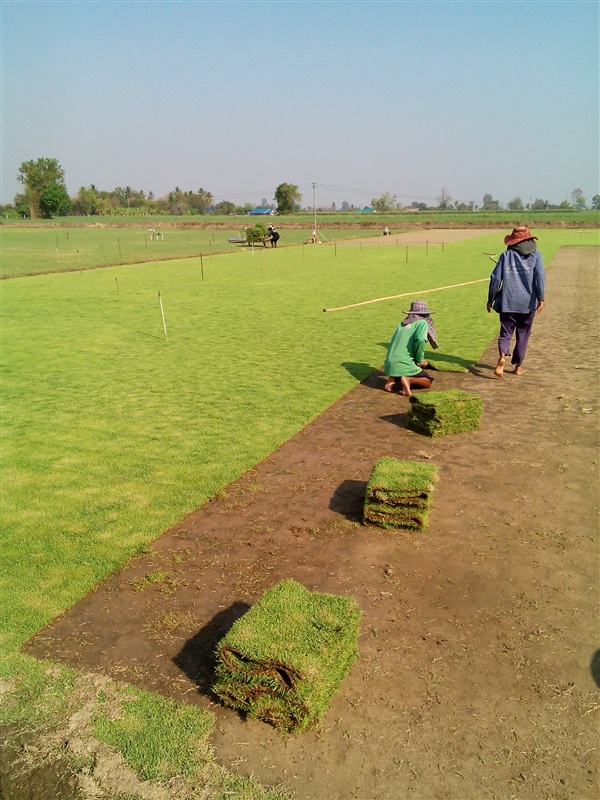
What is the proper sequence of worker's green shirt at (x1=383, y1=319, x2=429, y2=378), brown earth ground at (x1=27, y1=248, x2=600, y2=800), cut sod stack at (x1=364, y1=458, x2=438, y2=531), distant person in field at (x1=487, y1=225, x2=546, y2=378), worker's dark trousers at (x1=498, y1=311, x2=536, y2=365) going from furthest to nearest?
worker's dark trousers at (x1=498, y1=311, x2=536, y2=365)
distant person in field at (x1=487, y1=225, x2=546, y2=378)
worker's green shirt at (x1=383, y1=319, x2=429, y2=378)
cut sod stack at (x1=364, y1=458, x2=438, y2=531)
brown earth ground at (x1=27, y1=248, x2=600, y2=800)

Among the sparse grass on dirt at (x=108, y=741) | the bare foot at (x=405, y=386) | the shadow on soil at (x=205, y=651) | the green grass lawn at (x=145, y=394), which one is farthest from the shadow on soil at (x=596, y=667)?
the bare foot at (x=405, y=386)

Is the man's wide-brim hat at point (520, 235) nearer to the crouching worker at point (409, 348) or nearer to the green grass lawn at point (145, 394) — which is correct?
the crouching worker at point (409, 348)

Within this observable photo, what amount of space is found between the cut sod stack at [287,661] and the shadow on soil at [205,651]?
20 centimetres

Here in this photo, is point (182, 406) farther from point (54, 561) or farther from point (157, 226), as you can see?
point (157, 226)

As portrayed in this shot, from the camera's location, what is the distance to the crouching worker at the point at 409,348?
9.17 meters

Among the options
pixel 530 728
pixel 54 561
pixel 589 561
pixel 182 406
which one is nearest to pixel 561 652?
pixel 530 728

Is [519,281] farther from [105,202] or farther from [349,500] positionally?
[105,202]

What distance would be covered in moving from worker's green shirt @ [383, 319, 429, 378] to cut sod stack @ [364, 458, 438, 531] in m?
3.98

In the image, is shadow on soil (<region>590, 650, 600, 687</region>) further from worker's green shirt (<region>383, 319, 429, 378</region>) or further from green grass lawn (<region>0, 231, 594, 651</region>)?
worker's green shirt (<region>383, 319, 429, 378</region>)

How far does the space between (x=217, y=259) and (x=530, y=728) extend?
36653mm

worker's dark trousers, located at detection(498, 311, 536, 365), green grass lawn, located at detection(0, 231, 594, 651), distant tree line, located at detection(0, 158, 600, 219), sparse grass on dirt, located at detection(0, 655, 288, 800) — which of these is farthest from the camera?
distant tree line, located at detection(0, 158, 600, 219)

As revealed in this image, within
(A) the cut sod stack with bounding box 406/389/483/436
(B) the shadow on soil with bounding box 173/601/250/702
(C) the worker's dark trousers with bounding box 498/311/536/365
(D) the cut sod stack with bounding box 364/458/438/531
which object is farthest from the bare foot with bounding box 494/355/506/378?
(B) the shadow on soil with bounding box 173/601/250/702

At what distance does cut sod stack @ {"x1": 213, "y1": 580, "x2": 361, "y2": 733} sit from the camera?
3.32m

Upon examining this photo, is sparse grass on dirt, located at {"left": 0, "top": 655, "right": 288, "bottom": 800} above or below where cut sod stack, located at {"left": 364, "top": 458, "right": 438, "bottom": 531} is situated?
below
